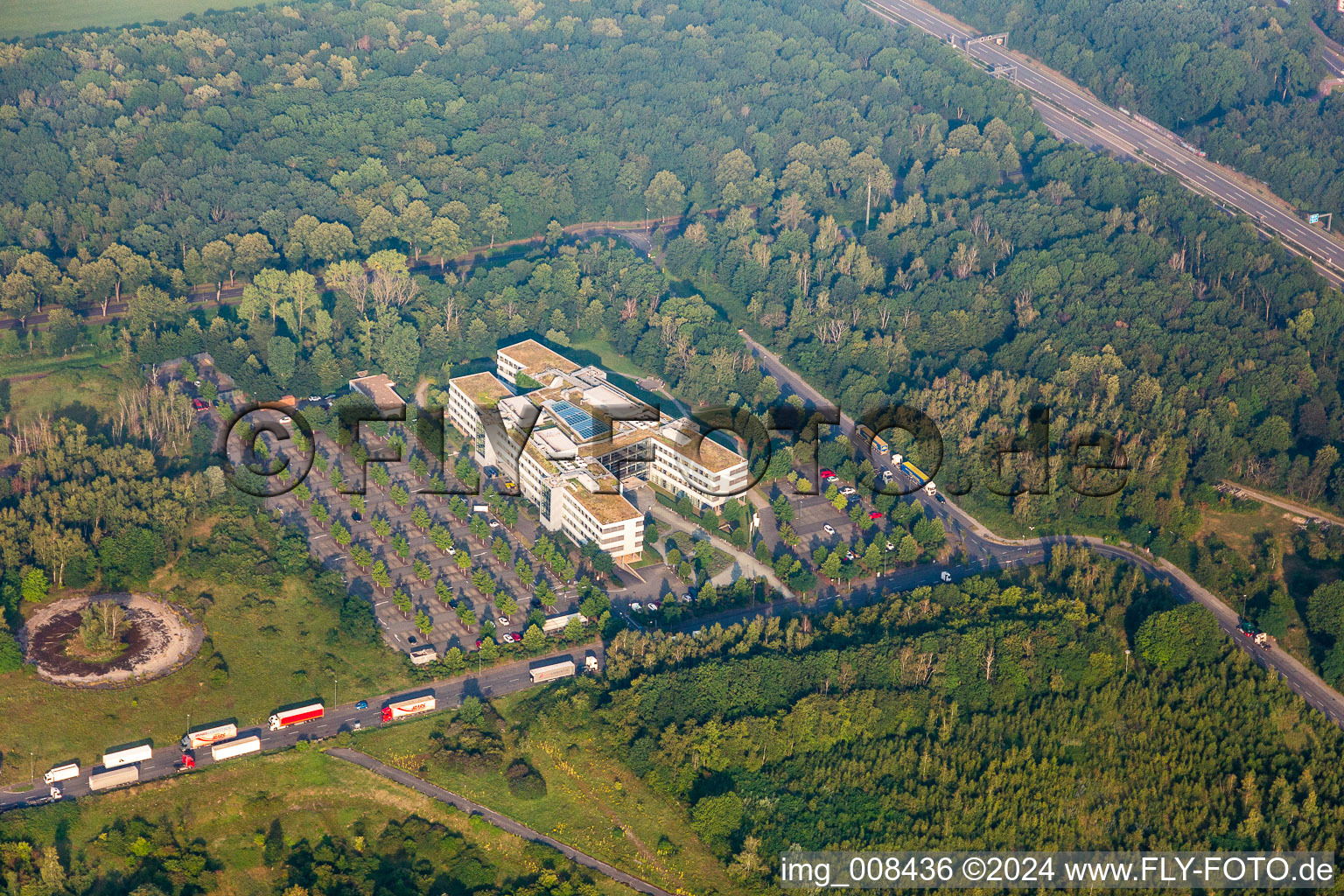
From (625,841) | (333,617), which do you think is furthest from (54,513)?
(625,841)

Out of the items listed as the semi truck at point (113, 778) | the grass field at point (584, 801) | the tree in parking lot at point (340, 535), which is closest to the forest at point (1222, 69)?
the grass field at point (584, 801)

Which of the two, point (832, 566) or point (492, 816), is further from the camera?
point (832, 566)

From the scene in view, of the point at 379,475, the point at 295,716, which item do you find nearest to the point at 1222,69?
the point at 379,475

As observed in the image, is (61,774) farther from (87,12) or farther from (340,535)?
(87,12)

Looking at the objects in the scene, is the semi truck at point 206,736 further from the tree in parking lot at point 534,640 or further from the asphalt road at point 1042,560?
the asphalt road at point 1042,560

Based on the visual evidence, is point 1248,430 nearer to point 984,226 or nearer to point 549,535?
point 984,226
